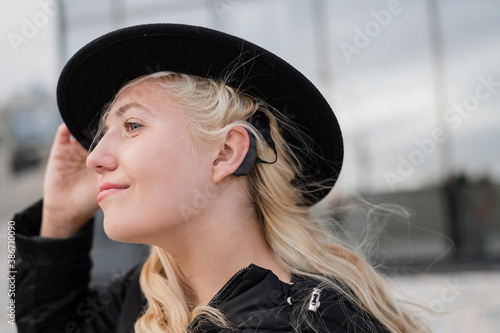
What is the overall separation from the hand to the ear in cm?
66

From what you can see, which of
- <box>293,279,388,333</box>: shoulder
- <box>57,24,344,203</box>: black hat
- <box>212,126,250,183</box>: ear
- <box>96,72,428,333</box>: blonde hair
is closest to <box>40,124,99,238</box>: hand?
<box>57,24,344,203</box>: black hat

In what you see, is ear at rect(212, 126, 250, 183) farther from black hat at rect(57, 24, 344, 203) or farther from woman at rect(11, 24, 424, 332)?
black hat at rect(57, 24, 344, 203)

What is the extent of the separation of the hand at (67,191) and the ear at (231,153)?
661 mm

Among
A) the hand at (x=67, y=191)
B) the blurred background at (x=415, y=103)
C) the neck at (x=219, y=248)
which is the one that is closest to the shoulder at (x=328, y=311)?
the neck at (x=219, y=248)

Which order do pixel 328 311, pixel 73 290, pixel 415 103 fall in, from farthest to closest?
1. pixel 415 103
2. pixel 73 290
3. pixel 328 311

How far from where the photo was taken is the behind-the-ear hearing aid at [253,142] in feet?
5.18

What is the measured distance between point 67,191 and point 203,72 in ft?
2.70

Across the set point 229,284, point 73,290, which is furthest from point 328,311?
point 73,290

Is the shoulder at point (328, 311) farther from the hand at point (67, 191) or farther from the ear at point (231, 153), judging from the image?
the hand at point (67, 191)

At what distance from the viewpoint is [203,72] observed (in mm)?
1596

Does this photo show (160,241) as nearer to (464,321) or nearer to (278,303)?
(278,303)

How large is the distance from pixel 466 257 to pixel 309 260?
5037 millimetres

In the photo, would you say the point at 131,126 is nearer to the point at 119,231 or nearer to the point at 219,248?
the point at 119,231

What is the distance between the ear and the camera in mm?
1568
